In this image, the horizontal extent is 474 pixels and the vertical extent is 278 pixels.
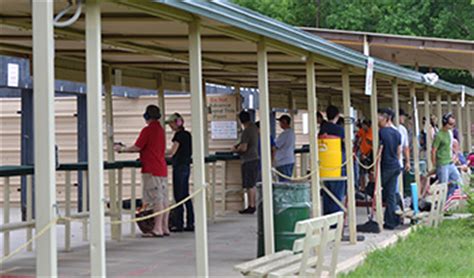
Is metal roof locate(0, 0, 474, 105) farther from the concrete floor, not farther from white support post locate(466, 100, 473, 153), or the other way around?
white support post locate(466, 100, 473, 153)

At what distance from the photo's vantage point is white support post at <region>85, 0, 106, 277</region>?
6.64 m

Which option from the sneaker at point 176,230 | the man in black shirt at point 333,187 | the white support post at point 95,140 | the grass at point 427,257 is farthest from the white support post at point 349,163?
the white support post at point 95,140

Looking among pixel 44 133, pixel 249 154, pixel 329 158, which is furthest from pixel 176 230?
pixel 44 133

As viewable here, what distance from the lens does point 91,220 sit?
6.70 m

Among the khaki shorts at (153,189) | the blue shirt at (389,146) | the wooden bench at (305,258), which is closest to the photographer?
the wooden bench at (305,258)

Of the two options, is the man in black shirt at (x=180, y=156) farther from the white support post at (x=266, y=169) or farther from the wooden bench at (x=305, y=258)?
the wooden bench at (x=305, y=258)

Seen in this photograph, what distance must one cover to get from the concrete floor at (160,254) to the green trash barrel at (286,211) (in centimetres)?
64

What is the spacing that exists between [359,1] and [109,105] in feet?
85.5

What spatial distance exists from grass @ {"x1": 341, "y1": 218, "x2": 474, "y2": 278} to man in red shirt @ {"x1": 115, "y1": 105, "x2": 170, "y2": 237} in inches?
128

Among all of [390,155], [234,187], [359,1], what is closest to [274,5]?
[359,1]

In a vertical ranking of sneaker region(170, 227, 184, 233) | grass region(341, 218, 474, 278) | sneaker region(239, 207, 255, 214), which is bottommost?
grass region(341, 218, 474, 278)

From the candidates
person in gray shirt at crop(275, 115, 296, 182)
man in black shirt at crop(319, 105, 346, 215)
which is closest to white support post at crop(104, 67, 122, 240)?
man in black shirt at crop(319, 105, 346, 215)

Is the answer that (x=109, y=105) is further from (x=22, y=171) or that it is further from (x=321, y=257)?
(x=321, y=257)

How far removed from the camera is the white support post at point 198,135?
27.1 ft
